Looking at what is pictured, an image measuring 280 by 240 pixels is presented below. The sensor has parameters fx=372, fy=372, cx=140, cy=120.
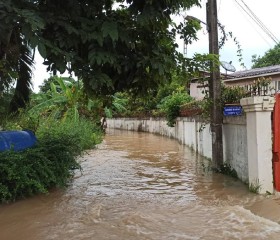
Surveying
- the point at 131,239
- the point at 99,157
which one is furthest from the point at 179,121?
the point at 131,239

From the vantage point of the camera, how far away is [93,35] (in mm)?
3492

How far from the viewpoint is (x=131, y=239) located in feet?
16.3

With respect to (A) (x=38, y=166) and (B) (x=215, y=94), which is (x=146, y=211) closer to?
(A) (x=38, y=166)

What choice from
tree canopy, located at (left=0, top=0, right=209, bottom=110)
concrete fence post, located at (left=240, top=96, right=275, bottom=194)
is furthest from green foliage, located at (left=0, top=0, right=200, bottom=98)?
concrete fence post, located at (left=240, top=96, right=275, bottom=194)

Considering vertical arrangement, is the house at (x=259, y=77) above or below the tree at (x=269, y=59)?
below

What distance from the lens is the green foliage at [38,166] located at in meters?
6.46

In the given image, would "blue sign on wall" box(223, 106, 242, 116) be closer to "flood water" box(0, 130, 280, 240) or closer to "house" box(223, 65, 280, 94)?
"flood water" box(0, 130, 280, 240)

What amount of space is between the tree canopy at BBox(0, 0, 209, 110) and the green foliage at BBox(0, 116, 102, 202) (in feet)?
7.94

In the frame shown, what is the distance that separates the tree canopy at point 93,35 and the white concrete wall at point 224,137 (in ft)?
14.2

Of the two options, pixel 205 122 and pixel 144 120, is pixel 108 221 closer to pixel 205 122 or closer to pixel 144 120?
pixel 205 122

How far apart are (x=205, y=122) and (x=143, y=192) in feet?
13.8

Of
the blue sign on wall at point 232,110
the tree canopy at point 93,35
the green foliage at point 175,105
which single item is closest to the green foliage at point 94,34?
the tree canopy at point 93,35

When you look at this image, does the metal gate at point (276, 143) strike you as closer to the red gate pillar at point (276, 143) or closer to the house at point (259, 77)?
the red gate pillar at point (276, 143)

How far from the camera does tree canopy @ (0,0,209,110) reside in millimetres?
3115
